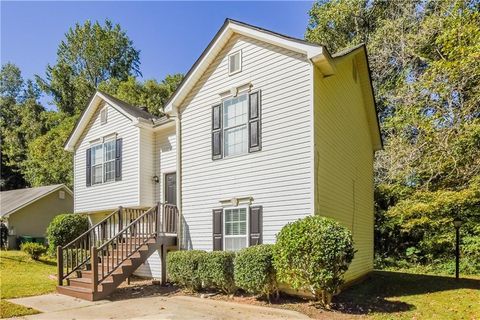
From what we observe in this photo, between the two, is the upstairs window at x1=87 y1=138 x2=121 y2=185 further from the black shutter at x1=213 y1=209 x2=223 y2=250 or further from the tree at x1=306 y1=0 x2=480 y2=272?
the tree at x1=306 y1=0 x2=480 y2=272

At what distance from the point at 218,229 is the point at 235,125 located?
3125 millimetres

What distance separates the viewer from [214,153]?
1119 centimetres

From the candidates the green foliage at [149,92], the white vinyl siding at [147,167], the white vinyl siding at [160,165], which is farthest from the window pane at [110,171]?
the green foliage at [149,92]

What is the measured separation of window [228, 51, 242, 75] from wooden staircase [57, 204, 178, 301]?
486 centimetres

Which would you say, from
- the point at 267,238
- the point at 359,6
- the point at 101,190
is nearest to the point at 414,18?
the point at 359,6

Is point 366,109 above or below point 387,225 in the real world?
above

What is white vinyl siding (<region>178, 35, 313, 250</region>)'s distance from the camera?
30.2ft

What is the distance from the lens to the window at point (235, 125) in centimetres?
1054

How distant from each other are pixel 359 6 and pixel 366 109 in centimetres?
1223

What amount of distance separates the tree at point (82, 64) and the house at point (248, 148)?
90.5 ft

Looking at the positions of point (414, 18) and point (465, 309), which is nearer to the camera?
point (465, 309)

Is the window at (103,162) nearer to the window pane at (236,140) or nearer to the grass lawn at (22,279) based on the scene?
the grass lawn at (22,279)

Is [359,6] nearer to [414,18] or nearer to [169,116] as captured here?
[414,18]

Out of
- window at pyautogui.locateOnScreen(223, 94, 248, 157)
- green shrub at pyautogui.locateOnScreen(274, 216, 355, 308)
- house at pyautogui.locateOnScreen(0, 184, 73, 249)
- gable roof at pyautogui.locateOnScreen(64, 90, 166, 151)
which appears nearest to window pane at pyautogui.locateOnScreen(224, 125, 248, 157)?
window at pyautogui.locateOnScreen(223, 94, 248, 157)
